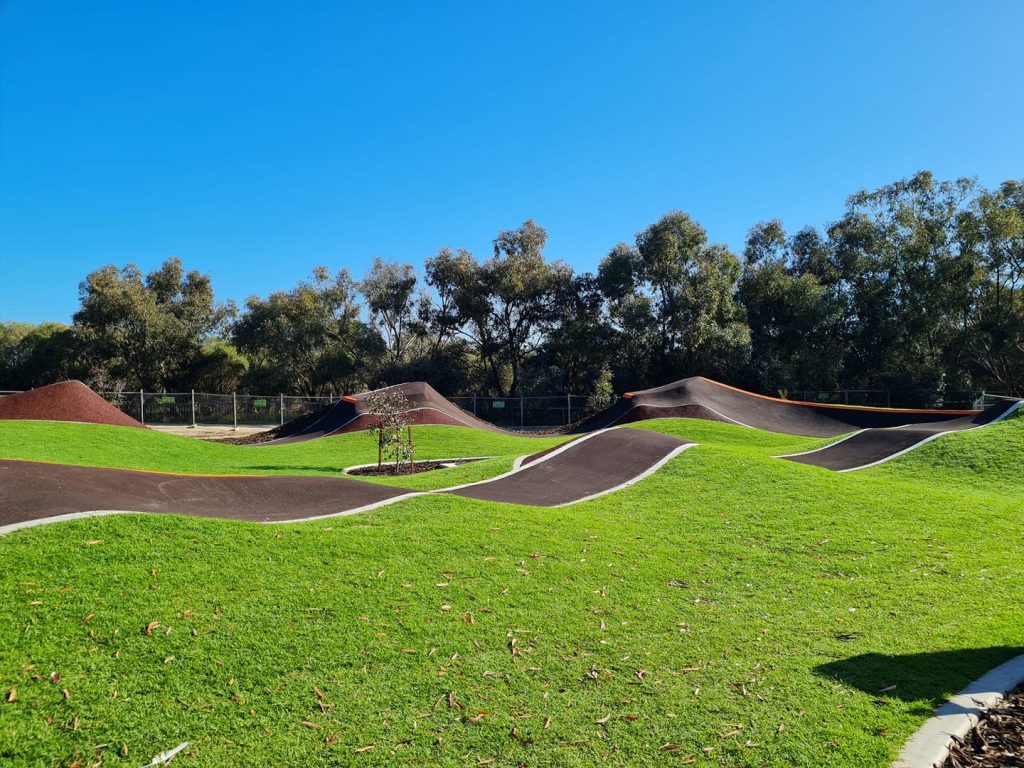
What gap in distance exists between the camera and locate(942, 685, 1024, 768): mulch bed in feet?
9.46

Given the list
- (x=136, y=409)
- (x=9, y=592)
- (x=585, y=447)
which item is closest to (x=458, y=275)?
(x=136, y=409)

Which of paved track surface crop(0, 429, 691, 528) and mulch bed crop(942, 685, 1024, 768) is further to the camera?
paved track surface crop(0, 429, 691, 528)

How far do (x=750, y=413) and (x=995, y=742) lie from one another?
66.8 ft

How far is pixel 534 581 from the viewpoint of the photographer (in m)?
5.04

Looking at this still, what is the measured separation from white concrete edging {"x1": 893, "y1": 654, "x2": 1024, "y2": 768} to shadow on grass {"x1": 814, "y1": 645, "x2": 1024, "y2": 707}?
60mm

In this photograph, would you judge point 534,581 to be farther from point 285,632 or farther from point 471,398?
point 471,398

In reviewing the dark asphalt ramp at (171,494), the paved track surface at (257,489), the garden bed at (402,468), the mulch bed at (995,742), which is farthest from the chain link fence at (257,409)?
the mulch bed at (995,742)

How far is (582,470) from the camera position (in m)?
10.7

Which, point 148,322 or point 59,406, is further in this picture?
point 148,322

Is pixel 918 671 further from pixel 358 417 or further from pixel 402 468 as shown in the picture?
pixel 358 417

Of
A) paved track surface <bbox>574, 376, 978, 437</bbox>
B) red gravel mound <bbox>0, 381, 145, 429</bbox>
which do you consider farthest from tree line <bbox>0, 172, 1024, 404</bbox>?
red gravel mound <bbox>0, 381, 145, 429</bbox>

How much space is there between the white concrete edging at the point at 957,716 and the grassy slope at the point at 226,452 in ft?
24.5

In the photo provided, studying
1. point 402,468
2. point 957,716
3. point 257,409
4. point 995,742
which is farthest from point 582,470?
point 257,409

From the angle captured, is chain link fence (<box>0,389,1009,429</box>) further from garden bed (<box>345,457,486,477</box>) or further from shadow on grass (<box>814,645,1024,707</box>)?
shadow on grass (<box>814,645,1024,707</box>)
